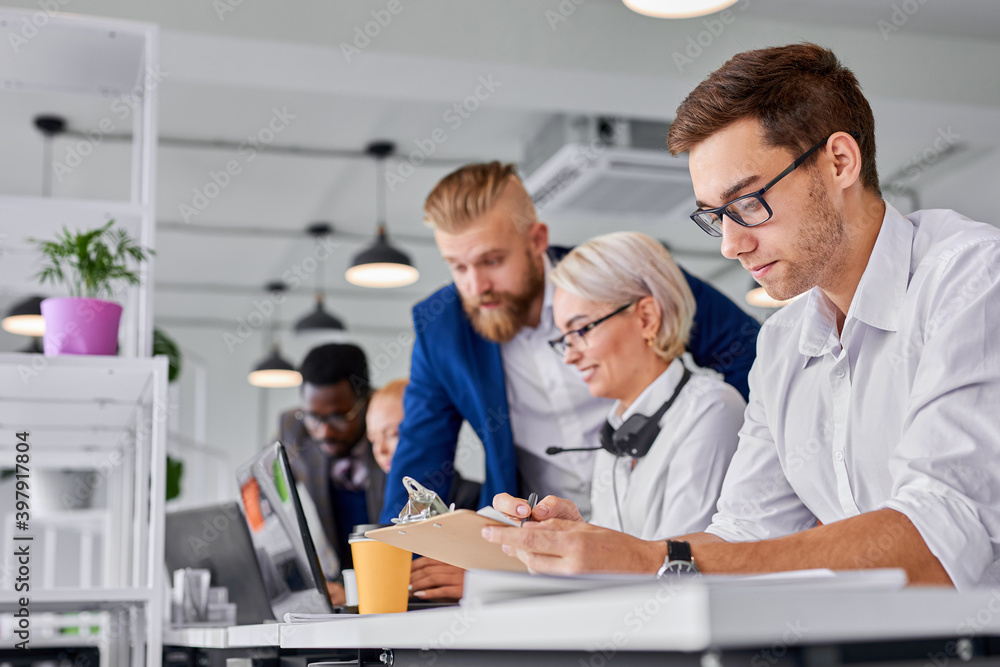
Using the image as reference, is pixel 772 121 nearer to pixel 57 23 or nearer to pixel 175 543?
pixel 57 23

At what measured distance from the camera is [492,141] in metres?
5.81

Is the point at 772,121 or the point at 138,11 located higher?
the point at 138,11

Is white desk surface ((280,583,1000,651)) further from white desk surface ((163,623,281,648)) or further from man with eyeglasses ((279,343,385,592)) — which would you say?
man with eyeglasses ((279,343,385,592))

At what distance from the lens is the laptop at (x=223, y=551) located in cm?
196

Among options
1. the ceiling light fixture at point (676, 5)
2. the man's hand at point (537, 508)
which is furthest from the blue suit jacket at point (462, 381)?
the ceiling light fixture at point (676, 5)

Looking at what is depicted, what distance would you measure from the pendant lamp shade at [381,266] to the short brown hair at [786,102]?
3911 millimetres

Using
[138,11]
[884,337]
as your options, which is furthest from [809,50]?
[138,11]

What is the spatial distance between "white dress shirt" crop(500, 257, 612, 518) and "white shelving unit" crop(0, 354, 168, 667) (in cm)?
76

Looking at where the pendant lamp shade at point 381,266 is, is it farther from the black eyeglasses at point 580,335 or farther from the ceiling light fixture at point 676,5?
the black eyeglasses at point 580,335

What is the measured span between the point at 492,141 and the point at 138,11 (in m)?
2.63

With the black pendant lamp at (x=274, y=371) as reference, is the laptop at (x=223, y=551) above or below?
below

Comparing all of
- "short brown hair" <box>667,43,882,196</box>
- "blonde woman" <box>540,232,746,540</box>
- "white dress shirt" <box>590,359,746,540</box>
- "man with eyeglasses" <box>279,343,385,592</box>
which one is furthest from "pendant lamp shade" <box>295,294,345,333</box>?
"short brown hair" <box>667,43,882,196</box>

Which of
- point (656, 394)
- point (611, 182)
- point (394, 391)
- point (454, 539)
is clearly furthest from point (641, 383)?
point (611, 182)

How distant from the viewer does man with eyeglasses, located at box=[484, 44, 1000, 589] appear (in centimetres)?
95
